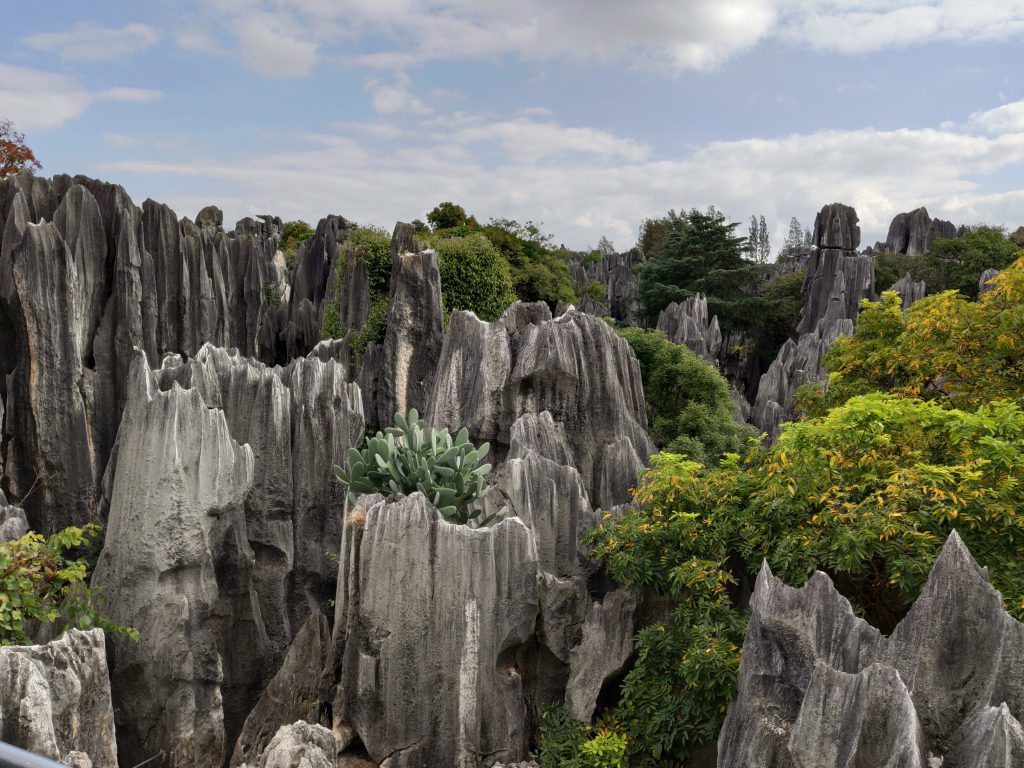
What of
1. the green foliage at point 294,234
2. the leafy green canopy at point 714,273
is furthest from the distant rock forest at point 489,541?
the green foliage at point 294,234

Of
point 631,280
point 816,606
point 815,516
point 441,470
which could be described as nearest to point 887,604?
point 815,516

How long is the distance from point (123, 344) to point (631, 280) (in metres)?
50.6

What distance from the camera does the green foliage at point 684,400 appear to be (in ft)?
55.5

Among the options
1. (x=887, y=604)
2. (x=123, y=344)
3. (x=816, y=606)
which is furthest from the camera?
(x=123, y=344)

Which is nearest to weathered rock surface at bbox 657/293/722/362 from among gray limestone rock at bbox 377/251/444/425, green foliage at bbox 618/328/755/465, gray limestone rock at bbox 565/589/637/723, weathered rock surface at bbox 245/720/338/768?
green foliage at bbox 618/328/755/465

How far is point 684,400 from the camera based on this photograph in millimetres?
18344

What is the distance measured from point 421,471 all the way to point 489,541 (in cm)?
134

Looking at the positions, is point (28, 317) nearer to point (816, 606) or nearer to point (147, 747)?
point (147, 747)

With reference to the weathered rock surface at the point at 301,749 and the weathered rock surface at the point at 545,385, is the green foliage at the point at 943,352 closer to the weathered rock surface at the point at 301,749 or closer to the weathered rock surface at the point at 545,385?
the weathered rock surface at the point at 545,385

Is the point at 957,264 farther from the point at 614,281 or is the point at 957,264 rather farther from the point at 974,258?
the point at 614,281

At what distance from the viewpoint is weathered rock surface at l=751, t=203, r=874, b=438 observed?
27.2m

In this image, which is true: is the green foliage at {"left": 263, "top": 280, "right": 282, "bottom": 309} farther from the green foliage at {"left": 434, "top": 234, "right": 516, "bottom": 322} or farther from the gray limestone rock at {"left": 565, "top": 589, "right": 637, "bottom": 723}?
the gray limestone rock at {"left": 565, "top": 589, "right": 637, "bottom": 723}

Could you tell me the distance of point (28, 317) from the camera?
15.1 metres

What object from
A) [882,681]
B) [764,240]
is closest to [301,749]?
[882,681]
